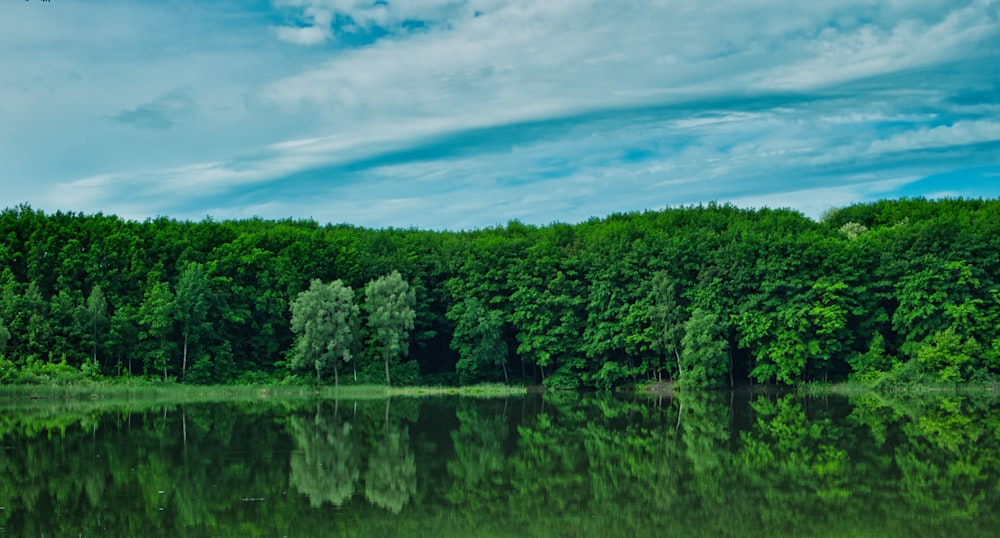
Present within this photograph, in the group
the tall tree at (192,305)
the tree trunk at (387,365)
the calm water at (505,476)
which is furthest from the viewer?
the tree trunk at (387,365)

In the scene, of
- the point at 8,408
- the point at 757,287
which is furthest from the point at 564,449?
the point at 757,287

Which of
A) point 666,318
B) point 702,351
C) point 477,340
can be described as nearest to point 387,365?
point 477,340

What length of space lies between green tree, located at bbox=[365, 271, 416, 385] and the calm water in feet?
81.1

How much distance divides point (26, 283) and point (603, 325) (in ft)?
129

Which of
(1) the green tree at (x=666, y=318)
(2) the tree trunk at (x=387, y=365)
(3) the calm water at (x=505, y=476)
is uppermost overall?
(1) the green tree at (x=666, y=318)

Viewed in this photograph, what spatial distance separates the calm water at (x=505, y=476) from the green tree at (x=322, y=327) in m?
21.9

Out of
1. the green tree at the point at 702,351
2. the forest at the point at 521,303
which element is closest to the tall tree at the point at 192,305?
the forest at the point at 521,303

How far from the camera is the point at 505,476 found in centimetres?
2109

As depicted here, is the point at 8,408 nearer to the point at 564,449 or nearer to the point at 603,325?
the point at 564,449

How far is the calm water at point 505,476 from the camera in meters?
15.7

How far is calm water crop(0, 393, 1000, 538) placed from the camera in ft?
51.5

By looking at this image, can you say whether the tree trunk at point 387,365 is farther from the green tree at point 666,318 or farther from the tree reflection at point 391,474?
the tree reflection at point 391,474

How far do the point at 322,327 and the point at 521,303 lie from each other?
50.1ft

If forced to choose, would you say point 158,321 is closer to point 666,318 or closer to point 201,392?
point 201,392
